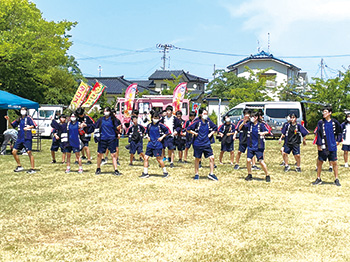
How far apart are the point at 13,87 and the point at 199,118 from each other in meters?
20.1

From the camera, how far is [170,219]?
6.33 metres

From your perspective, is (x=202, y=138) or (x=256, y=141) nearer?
(x=256, y=141)

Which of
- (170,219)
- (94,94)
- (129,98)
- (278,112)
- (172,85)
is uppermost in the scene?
(172,85)

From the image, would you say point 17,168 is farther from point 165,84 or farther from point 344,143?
point 165,84

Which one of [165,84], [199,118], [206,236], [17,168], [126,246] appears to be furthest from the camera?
[165,84]

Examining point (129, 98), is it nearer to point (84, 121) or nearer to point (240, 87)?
point (84, 121)

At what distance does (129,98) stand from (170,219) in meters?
18.9

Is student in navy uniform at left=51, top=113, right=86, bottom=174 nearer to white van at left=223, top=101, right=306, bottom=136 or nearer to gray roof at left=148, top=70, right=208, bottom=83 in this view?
white van at left=223, top=101, right=306, bottom=136

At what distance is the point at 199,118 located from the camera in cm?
1006

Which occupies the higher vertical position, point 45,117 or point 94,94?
point 94,94

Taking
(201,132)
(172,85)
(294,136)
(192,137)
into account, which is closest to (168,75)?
(172,85)

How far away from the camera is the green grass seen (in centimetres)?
489

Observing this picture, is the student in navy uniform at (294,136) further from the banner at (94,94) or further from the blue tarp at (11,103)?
the banner at (94,94)

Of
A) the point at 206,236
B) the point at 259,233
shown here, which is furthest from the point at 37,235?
the point at 259,233
